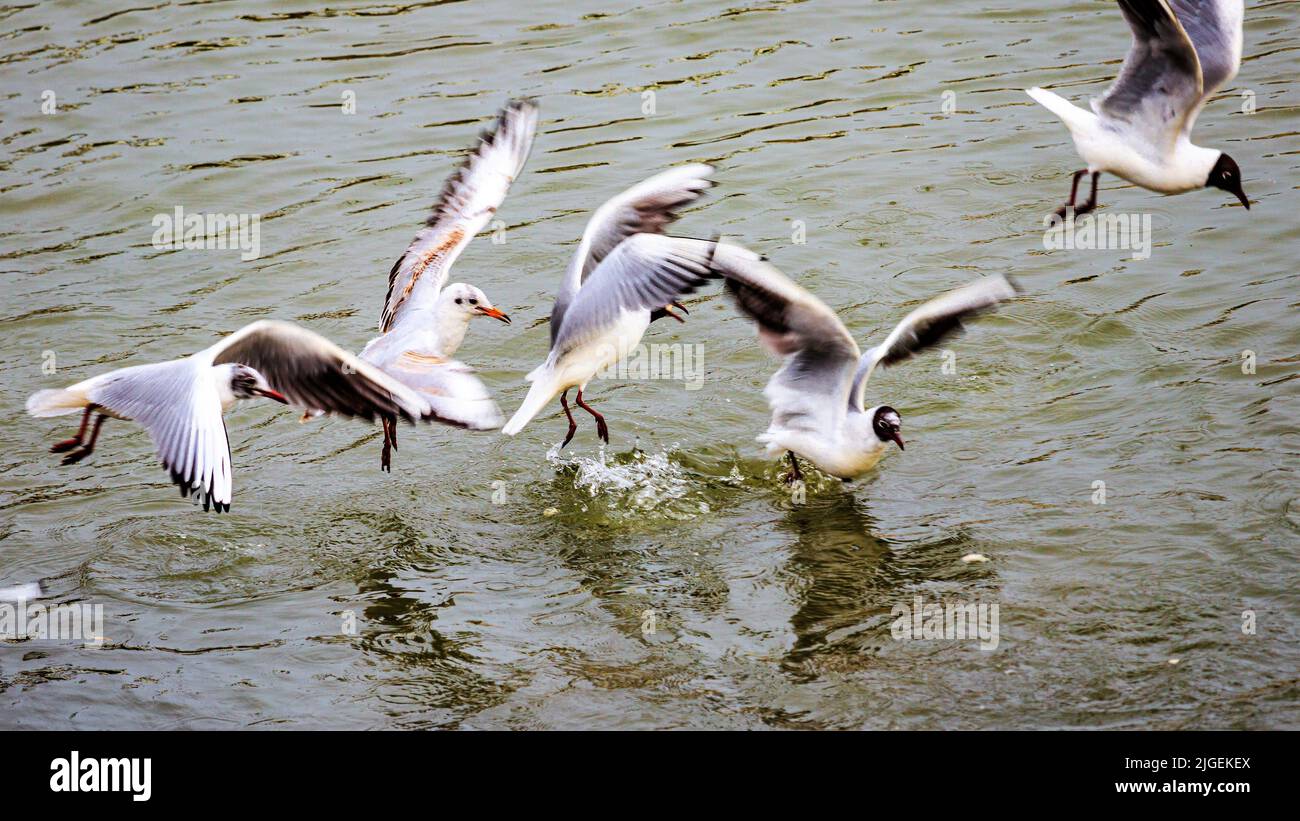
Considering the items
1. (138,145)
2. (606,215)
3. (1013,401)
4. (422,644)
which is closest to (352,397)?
(422,644)

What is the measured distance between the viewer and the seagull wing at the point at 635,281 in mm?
7215

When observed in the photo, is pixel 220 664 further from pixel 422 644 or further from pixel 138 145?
pixel 138 145

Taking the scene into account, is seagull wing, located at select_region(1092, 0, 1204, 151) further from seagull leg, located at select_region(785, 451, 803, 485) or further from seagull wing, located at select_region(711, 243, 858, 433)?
seagull leg, located at select_region(785, 451, 803, 485)

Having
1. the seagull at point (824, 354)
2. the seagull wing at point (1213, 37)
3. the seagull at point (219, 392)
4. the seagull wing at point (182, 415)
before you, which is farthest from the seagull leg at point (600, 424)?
the seagull wing at point (1213, 37)

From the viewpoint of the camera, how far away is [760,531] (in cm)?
762

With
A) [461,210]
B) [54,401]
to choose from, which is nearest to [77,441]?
[54,401]

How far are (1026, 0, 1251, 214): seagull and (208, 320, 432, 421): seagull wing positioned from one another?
3.91 meters

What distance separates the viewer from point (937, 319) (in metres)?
7.34

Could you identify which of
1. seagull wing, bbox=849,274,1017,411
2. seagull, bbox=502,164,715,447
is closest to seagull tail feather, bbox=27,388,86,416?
seagull, bbox=502,164,715,447

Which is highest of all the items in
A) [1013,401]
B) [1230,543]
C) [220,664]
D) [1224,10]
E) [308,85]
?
[308,85]

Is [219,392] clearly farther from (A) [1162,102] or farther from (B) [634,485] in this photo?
(A) [1162,102]

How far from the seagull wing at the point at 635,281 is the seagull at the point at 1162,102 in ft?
7.53

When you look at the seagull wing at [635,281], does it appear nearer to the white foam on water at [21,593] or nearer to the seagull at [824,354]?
the seagull at [824,354]

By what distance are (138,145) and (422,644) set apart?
8535 mm
